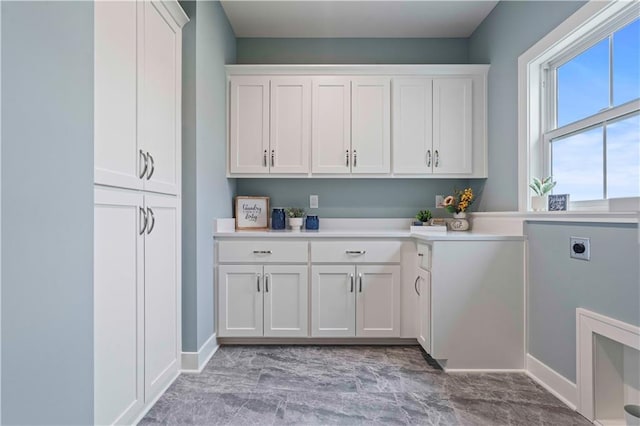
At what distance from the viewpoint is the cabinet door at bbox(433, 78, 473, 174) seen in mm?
2955

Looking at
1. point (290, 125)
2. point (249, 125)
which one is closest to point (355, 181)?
point (290, 125)

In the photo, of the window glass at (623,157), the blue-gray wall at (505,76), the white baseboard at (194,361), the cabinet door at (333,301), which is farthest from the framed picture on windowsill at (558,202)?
the white baseboard at (194,361)

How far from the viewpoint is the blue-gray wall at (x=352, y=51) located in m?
3.25

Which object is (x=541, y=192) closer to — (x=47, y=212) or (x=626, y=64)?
(x=626, y=64)

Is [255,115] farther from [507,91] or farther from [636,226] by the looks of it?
[636,226]

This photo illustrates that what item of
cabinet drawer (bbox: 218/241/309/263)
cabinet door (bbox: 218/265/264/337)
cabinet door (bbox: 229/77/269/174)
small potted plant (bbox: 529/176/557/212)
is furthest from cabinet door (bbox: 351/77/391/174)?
cabinet door (bbox: 218/265/264/337)

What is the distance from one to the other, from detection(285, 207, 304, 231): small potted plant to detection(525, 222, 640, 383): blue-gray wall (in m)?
1.73

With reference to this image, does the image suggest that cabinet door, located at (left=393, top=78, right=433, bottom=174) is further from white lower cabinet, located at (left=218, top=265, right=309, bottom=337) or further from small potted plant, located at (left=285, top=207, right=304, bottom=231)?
white lower cabinet, located at (left=218, top=265, right=309, bottom=337)

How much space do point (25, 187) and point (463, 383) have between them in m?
2.29

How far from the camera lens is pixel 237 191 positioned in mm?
3256

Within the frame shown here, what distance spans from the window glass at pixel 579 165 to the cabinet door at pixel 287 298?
181cm

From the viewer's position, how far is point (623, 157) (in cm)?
171

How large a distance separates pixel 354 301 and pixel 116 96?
202 cm

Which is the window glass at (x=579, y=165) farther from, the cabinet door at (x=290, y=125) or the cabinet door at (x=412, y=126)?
the cabinet door at (x=290, y=125)
